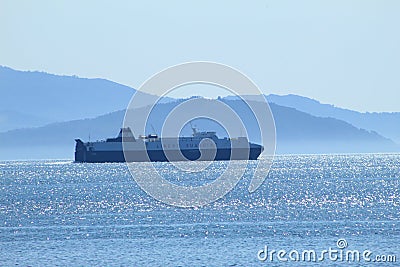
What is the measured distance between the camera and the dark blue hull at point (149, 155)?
164 meters

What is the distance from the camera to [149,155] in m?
169

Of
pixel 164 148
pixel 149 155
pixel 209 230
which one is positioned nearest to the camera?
pixel 209 230

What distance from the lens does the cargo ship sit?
163 metres

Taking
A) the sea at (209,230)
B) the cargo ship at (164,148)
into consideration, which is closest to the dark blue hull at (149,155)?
the cargo ship at (164,148)

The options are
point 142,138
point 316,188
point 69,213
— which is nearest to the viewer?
point 69,213

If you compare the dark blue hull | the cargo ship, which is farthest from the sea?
the dark blue hull

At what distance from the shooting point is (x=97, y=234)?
180ft

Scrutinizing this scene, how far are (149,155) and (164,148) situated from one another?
4.47 meters

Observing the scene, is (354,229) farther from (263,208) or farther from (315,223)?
(263,208)

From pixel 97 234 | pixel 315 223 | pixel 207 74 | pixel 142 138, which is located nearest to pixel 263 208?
pixel 315 223

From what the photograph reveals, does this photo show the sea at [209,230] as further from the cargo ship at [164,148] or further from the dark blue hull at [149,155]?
the dark blue hull at [149,155]

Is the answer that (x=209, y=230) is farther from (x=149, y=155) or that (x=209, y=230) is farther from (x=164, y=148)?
(x=149, y=155)

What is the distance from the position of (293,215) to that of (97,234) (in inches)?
549

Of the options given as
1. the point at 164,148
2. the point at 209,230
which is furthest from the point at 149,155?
the point at 209,230
